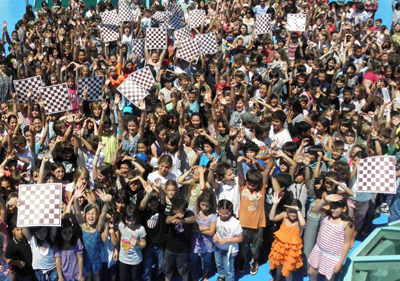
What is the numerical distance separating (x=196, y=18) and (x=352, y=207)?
9.20 m

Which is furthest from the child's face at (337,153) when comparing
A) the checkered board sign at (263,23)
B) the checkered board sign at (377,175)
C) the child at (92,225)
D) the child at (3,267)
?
the checkered board sign at (263,23)

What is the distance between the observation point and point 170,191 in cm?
592

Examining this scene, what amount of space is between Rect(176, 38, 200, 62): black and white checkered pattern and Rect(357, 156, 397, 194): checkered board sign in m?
5.60

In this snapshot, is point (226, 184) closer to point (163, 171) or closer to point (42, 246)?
point (163, 171)

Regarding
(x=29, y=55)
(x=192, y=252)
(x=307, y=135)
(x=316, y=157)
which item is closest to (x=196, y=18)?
(x=29, y=55)

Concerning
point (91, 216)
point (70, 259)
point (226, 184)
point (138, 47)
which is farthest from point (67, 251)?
point (138, 47)

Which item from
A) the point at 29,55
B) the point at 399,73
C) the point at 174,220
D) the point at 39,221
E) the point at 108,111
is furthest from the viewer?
A: the point at 29,55

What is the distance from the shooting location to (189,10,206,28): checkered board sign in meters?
14.3

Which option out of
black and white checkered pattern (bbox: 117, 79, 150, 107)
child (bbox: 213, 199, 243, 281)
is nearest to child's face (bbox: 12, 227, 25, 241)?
child (bbox: 213, 199, 243, 281)

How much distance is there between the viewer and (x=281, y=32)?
14.3m

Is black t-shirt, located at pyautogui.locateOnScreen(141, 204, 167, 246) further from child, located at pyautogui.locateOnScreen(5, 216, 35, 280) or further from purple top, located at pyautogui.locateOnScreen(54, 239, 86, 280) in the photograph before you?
child, located at pyautogui.locateOnScreen(5, 216, 35, 280)

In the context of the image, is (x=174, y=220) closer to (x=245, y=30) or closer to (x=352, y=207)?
(x=352, y=207)

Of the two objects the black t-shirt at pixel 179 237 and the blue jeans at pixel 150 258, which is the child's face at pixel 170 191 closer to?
the black t-shirt at pixel 179 237

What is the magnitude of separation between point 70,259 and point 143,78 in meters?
4.58
